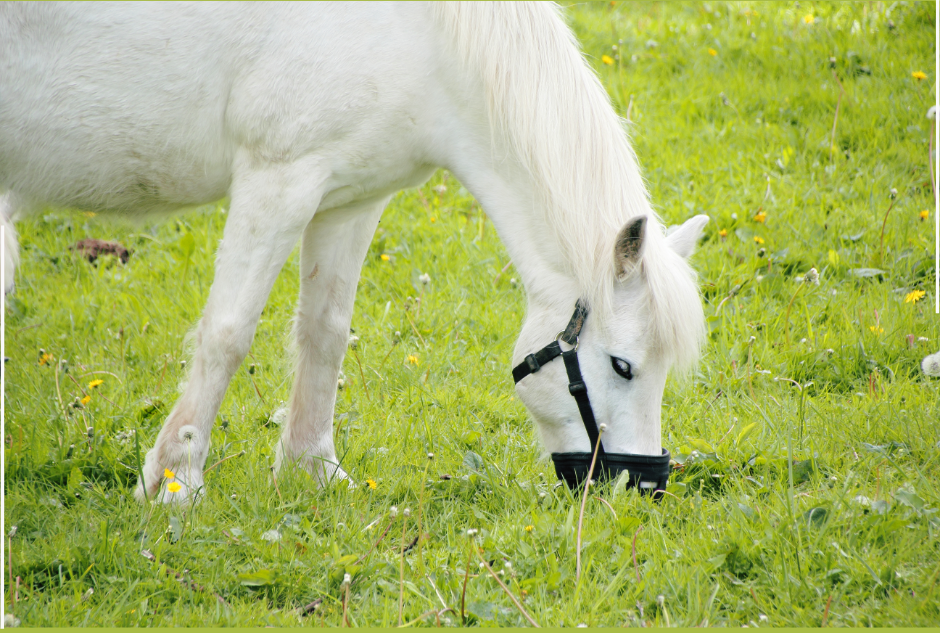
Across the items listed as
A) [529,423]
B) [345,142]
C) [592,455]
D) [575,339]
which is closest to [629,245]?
[575,339]

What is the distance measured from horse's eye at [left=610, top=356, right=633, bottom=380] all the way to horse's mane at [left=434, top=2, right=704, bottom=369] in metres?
0.14

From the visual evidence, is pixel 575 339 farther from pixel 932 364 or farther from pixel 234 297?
pixel 932 364

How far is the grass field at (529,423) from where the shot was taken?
2.47m

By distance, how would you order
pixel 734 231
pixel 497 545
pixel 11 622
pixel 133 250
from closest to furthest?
1. pixel 11 622
2. pixel 497 545
3. pixel 734 231
4. pixel 133 250

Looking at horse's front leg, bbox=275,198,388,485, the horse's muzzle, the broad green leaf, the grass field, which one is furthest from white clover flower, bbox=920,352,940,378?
the broad green leaf

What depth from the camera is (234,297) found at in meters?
2.81

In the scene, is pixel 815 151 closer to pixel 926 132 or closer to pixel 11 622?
pixel 926 132

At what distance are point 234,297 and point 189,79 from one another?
30.7 inches

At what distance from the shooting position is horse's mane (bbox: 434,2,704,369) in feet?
8.84

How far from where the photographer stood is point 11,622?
7.24 feet

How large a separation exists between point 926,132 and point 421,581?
204 inches

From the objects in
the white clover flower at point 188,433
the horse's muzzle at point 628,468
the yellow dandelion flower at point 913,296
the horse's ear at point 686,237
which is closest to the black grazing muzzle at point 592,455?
the horse's muzzle at point 628,468

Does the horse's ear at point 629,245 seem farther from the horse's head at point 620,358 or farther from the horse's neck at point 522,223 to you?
the horse's neck at point 522,223

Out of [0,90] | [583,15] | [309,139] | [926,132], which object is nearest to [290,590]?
[309,139]
